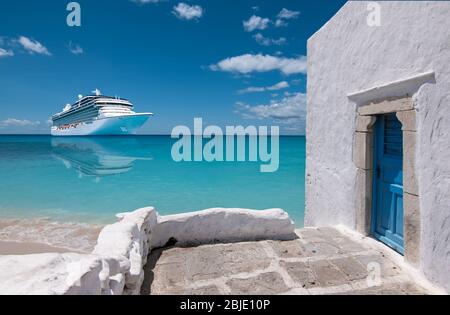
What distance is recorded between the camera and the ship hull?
49.1 meters

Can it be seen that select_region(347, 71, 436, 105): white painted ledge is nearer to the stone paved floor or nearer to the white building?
the white building

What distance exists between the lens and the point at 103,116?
48.1m

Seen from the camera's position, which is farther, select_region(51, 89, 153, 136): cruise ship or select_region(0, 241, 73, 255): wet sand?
select_region(51, 89, 153, 136): cruise ship

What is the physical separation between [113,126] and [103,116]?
2900 mm

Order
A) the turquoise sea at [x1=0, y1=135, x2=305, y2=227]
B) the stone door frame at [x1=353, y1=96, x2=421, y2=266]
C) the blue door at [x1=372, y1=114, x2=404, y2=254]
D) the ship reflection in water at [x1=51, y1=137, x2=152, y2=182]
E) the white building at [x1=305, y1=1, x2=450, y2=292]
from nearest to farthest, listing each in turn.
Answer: the white building at [x1=305, y1=1, x2=450, y2=292], the stone door frame at [x1=353, y1=96, x2=421, y2=266], the blue door at [x1=372, y1=114, x2=404, y2=254], the turquoise sea at [x1=0, y1=135, x2=305, y2=227], the ship reflection in water at [x1=51, y1=137, x2=152, y2=182]

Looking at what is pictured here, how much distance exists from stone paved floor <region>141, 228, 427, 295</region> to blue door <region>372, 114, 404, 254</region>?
26 cm

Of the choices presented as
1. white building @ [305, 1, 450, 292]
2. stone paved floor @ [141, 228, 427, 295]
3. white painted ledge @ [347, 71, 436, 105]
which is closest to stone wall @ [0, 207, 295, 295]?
stone paved floor @ [141, 228, 427, 295]

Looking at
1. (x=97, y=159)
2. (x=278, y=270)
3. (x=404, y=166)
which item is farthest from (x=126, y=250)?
(x=97, y=159)

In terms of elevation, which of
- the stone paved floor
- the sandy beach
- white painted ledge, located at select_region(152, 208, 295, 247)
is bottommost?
the sandy beach

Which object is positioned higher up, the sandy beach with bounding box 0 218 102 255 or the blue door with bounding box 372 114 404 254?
the blue door with bounding box 372 114 404 254

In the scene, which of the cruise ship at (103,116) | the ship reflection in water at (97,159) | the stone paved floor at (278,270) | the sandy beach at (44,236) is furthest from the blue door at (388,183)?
the cruise ship at (103,116)

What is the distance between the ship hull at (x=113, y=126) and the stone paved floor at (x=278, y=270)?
167 feet

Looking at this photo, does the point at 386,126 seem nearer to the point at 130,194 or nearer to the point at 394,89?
the point at 394,89

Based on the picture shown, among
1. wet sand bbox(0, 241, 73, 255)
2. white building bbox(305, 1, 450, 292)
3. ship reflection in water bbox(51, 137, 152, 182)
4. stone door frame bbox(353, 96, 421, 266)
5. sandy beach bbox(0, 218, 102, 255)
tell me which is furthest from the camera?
ship reflection in water bbox(51, 137, 152, 182)
